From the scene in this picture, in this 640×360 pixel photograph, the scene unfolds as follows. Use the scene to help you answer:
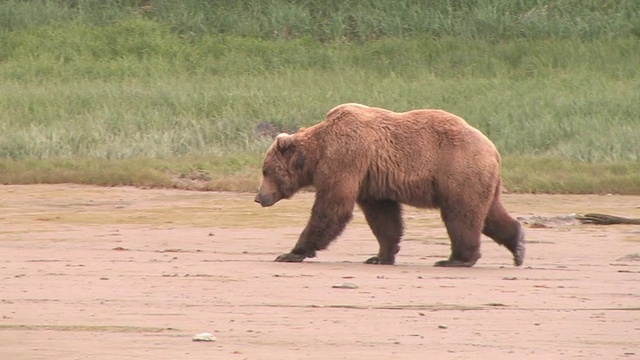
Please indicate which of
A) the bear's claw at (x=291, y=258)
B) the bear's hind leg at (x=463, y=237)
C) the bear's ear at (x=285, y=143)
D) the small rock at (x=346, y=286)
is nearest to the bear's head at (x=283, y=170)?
the bear's ear at (x=285, y=143)

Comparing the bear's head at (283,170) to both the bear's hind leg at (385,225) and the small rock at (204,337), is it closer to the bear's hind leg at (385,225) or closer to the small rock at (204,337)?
the bear's hind leg at (385,225)

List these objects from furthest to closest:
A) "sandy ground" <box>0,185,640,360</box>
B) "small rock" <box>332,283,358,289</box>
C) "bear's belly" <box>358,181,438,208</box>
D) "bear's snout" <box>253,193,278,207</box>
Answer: "bear's snout" <box>253,193,278,207</box>
"bear's belly" <box>358,181,438,208</box>
"small rock" <box>332,283,358,289</box>
"sandy ground" <box>0,185,640,360</box>

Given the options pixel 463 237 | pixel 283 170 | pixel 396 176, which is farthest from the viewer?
pixel 283 170

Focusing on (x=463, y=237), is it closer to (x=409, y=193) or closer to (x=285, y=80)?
(x=409, y=193)

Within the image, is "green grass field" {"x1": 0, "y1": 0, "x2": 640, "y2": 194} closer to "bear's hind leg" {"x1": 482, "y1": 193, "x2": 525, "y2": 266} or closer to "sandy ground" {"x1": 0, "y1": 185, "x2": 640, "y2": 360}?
"sandy ground" {"x1": 0, "y1": 185, "x2": 640, "y2": 360}

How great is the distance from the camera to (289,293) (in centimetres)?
923

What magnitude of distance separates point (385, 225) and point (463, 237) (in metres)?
0.79

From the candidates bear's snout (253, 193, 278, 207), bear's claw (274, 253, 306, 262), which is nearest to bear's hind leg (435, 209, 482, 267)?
bear's claw (274, 253, 306, 262)

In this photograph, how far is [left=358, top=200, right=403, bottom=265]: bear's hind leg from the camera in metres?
11.7

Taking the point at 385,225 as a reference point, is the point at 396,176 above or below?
above

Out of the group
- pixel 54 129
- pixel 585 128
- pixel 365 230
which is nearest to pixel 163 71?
pixel 54 129

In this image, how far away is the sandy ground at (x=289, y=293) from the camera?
7398mm

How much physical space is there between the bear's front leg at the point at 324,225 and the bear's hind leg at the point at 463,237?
2.64ft

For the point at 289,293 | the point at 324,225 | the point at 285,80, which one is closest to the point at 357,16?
the point at 285,80
